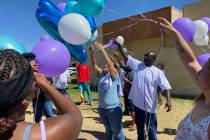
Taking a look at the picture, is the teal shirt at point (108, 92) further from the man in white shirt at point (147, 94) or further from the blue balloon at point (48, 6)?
the blue balloon at point (48, 6)

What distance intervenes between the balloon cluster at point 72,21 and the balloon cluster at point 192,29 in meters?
1.35

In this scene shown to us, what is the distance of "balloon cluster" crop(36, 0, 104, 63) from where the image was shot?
379 cm

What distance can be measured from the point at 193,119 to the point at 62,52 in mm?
1418

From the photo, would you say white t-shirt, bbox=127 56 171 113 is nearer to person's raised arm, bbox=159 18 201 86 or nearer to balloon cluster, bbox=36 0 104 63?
balloon cluster, bbox=36 0 104 63

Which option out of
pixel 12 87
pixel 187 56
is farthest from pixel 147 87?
pixel 12 87

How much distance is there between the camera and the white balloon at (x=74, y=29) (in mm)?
3766

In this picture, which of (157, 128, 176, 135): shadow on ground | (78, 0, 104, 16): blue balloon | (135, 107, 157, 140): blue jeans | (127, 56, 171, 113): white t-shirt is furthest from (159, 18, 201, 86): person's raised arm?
(157, 128, 176, 135): shadow on ground

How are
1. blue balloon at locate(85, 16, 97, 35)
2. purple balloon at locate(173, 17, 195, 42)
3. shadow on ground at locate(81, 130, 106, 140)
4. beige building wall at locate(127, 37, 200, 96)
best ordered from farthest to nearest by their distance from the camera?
beige building wall at locate(127, 37, 200, 96) → shadow on ground at locate(81, 130, 106, 140) → purple balloon at locate(173, 17, 195, 42) → blue balloon at locate(85, 16, 97, 35)

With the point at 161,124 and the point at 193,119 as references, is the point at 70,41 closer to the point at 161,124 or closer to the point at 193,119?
the point at 193,119

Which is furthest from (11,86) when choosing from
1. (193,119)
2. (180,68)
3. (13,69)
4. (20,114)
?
(180,68)

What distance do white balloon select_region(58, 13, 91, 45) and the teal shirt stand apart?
1473 mm

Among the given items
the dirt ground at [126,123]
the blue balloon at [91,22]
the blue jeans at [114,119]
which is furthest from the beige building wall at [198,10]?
the blue balloon at [91,22]

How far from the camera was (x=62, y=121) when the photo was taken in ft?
5.27

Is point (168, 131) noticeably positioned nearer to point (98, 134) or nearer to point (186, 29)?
point (98, 134)
